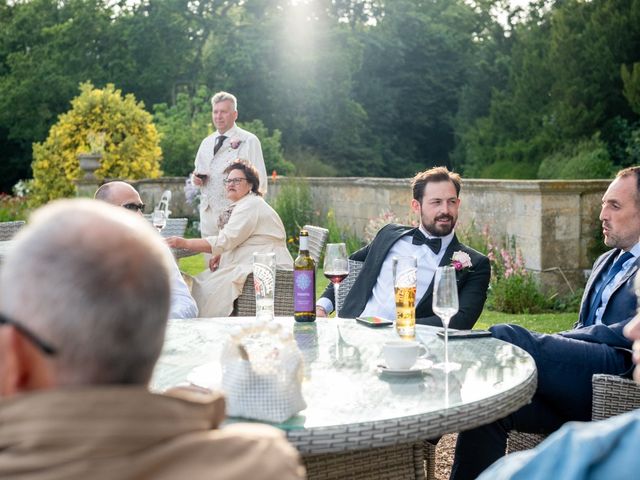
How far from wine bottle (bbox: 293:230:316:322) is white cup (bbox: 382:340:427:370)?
0.90m

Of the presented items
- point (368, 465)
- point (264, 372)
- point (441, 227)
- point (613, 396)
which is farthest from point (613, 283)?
point (264, 372)

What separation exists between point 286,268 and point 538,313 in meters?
3.24

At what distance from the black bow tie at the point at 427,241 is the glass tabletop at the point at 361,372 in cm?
99

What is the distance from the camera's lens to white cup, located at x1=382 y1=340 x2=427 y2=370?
8.82 feet

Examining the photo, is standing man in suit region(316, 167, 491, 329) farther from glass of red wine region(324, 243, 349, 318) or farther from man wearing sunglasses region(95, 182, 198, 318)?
man wearing sunglasses region(95, 182, 198, 318)

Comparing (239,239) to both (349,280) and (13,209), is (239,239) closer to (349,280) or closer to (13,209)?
(349,280)

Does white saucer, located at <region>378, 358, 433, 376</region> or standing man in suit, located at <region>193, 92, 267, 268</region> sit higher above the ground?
standing man in suit, located at <region>193, 92, 267, 268</region>

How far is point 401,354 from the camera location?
2.69m

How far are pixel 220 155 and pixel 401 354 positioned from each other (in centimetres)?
595

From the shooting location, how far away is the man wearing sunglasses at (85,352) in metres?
1.19

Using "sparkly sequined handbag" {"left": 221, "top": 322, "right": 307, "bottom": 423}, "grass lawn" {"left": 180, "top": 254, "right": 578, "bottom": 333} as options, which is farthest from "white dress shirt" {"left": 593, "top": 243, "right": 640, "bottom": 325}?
"grass lawn" {"left": 180, "top": 254, "right": 578, "bottom": 333}

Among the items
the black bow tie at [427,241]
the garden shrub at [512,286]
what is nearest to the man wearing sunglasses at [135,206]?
the black bow tie at [427,241]

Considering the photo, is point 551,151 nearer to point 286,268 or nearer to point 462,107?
point 462,107

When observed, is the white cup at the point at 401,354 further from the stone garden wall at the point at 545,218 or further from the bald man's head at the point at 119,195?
the stone garden wall at the point at 545,218
